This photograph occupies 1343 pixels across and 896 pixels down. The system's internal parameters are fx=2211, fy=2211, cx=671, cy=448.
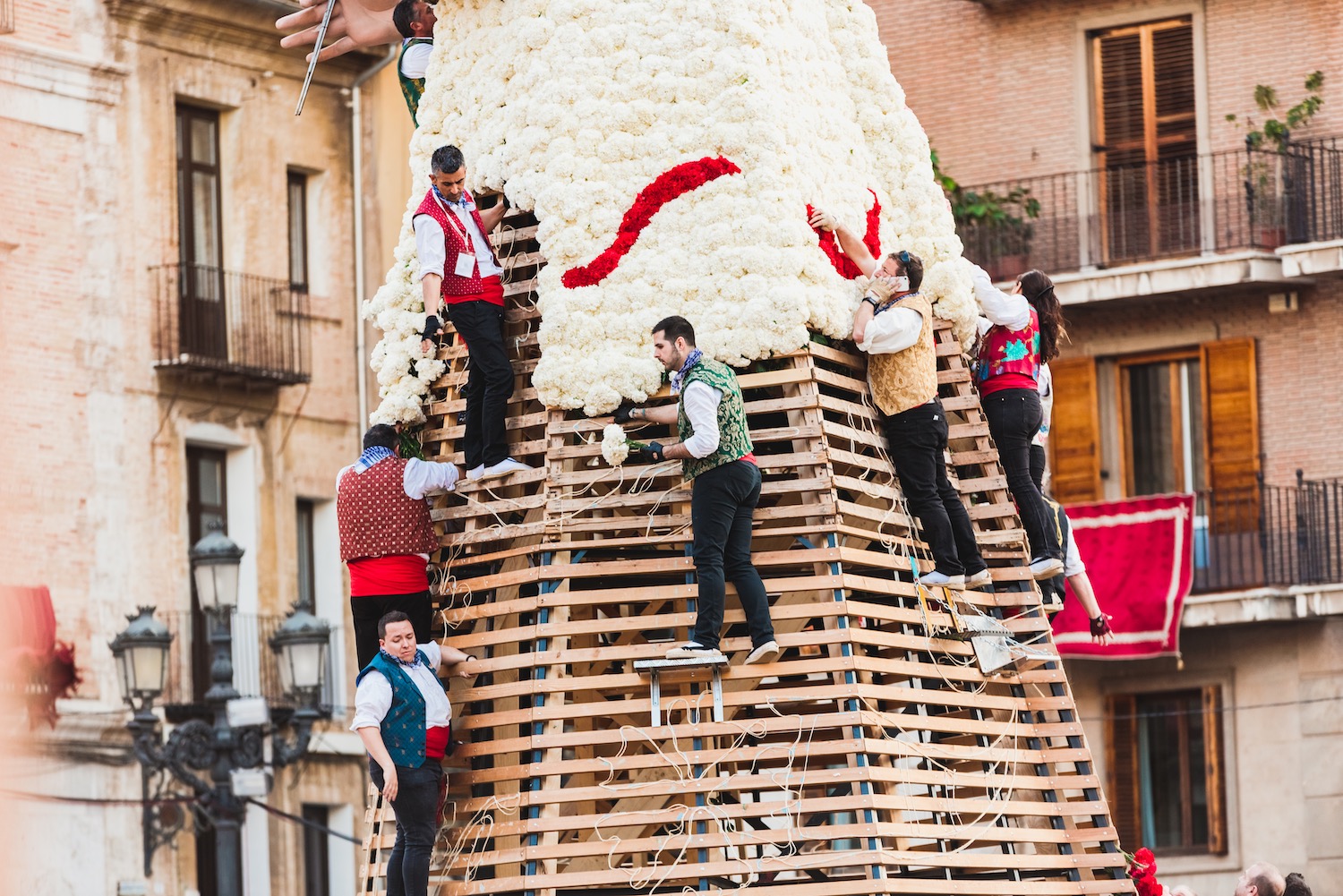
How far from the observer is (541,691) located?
10.0 m

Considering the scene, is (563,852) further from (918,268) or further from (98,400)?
(98,400)

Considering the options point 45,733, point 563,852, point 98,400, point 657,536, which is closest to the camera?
point 563,852

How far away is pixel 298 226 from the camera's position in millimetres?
30047

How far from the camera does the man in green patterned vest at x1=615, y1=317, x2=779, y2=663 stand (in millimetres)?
9812

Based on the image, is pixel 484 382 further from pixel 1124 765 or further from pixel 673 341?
pixel 1124 765

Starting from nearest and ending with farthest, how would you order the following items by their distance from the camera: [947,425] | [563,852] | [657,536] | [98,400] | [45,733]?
[563,852] → [657,536] → [947,425] → [45,733] → [98,400]

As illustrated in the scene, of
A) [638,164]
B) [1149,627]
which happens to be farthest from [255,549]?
[638,164]

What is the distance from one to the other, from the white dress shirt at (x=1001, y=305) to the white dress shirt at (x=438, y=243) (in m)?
2.61

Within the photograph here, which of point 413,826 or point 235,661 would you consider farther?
point 235,661

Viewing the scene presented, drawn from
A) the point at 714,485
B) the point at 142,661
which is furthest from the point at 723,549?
the point at 142,661

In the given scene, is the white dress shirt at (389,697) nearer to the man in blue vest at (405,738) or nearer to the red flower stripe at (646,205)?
the man in blue vest at (405,738)

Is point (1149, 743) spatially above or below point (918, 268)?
below

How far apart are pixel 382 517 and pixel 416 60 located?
2.82 metres

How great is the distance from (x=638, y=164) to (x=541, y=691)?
2622 mm
